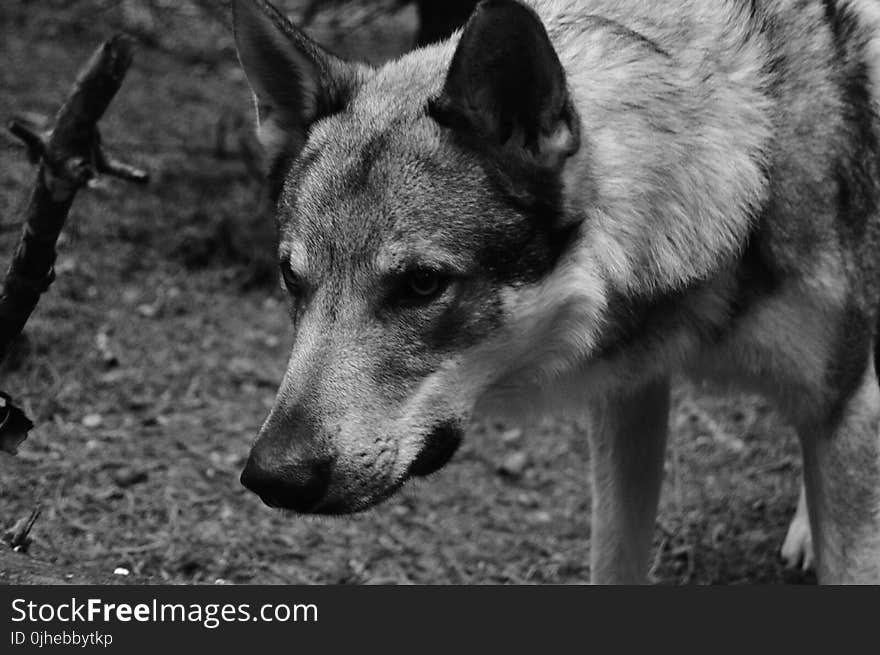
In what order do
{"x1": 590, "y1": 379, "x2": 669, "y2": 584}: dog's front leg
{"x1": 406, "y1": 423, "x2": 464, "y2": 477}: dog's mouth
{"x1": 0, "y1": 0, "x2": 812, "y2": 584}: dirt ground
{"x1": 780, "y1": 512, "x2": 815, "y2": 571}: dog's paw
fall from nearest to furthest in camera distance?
{"x1": 406, "y1": 423, "x2": 464, "y2": 477}: dog's mouth < {"x1": 590, "y1": 379, "x2": 669, "y2": 584}: dog's front leg < {"x1": 0, "y1": 0, "x2": 812, "y2": 584}: dirt ground < {"x1": 780, "y1": 512, "x2": 815, "y2": 571}: dog's paw

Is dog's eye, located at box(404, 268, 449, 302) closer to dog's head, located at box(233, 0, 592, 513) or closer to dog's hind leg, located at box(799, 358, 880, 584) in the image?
dog's head, located at box(233, 0, 592, 513)

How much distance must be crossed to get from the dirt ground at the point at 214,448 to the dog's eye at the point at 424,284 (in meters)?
1.20

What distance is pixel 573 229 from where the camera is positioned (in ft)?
10.3

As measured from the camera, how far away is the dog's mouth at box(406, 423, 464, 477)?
3.09 meters

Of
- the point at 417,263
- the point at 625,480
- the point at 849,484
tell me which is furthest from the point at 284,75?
the point at 849,484

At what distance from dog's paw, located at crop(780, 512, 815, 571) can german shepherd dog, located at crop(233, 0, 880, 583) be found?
1.23 m

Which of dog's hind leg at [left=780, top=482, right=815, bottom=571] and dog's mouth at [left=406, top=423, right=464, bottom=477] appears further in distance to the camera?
dog's hind leg at [left=780, top=482, right=815, bottom=571]

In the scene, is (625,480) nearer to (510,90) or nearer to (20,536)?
(510,90)

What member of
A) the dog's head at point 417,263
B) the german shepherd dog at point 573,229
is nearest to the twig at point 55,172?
the german shepherd dog at point 573,229

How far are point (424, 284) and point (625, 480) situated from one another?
1.66 metres

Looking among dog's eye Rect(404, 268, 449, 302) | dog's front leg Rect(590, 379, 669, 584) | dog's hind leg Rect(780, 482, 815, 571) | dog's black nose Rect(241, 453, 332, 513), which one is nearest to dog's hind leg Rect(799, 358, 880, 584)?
dog's front leg Rect(590, 379, 669, 584)

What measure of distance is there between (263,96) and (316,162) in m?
0.41

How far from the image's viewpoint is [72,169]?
132 inches

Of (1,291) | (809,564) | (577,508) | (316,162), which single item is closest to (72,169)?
(1,291)
